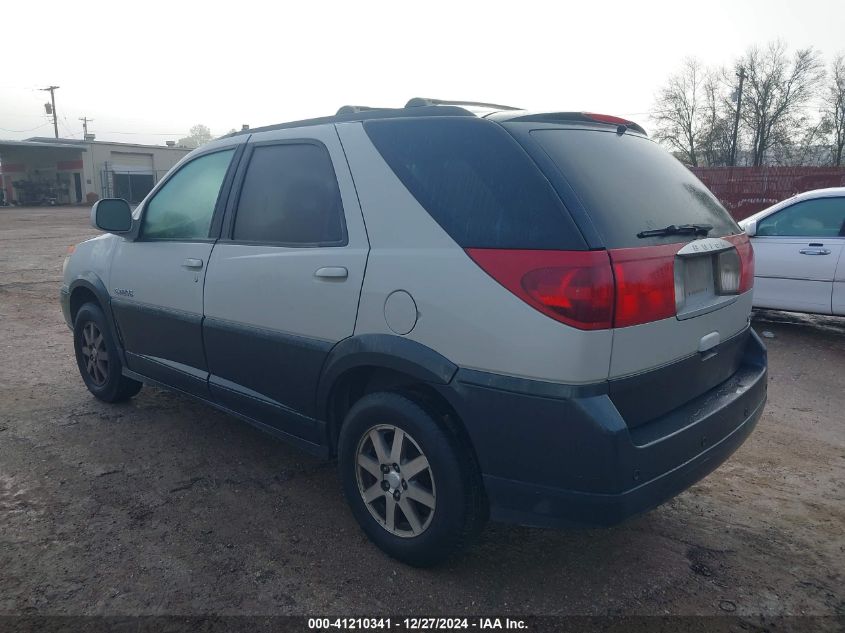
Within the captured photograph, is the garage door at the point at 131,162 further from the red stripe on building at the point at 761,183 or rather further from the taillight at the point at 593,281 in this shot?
the taillight at the point at 593,281

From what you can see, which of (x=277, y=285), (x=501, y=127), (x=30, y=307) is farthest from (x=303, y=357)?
(x=30, y=307)

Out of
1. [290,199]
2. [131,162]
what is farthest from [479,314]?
[131,162]

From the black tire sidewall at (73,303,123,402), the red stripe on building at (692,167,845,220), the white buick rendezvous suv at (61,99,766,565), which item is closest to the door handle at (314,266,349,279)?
the white buick rendezvous suv at (61,99,766,565)

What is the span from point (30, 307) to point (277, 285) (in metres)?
7.32

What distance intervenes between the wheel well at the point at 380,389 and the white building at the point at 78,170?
51880 mm

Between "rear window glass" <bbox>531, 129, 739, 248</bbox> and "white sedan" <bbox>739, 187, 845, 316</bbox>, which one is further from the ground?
"rear window glass" <bbox>531, 129, 739, 248</bbox>

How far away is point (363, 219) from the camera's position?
2.88 metres

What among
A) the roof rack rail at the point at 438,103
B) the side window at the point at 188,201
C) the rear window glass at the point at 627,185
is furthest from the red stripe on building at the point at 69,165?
the rear window glass at the point at 627,185

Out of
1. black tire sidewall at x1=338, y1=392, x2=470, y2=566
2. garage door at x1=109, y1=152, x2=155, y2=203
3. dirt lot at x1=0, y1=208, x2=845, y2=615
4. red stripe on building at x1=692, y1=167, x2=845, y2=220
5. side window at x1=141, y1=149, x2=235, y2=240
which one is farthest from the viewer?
garage door at x1=109, y1=152, x2=155, y2=203

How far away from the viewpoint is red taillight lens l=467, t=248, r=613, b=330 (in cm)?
222

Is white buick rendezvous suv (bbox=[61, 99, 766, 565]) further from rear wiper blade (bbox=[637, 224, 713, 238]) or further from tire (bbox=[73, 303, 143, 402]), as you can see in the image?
tire (bbox=[73, 303, 143, 402])

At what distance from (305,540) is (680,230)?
83.0 inches

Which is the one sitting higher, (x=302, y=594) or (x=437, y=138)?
(x=437, y=138)

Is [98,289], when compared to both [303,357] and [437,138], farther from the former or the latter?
[437,138]
